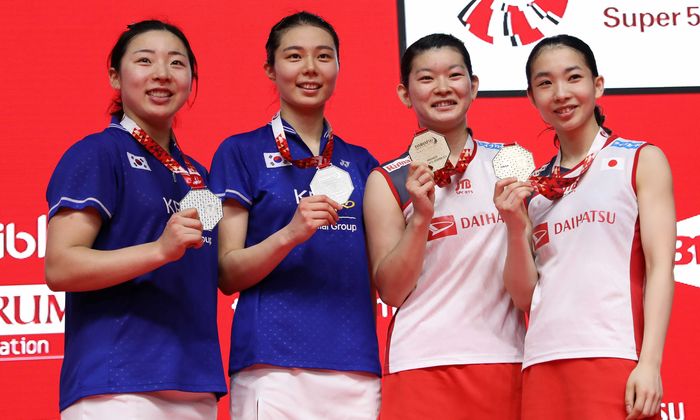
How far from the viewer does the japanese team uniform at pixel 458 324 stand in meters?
2.41

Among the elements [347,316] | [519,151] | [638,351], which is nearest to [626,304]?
[638,351]

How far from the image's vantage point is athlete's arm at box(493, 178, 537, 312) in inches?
90.5

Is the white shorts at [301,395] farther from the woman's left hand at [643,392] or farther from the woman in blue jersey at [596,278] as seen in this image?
the woman's left hand at [643,392]

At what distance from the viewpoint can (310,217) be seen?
2.29 m

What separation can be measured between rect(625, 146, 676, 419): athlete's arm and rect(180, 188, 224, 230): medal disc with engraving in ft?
3.62

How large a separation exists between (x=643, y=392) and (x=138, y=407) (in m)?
1.23

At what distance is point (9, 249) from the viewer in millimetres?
3660

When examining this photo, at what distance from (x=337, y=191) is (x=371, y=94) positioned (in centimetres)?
158

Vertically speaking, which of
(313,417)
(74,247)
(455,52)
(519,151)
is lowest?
(313,417)

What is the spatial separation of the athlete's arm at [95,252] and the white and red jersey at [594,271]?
0.95 metres

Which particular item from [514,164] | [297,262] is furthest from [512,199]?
[297,262]

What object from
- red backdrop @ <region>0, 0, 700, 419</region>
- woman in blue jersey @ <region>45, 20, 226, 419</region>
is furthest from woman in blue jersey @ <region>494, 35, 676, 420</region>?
red backdrop @ <region>0, 0, 700, 419</region>

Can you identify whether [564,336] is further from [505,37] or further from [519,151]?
[505,37]

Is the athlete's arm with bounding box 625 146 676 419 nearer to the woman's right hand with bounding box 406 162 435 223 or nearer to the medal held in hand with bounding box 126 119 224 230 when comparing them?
the woman's right hand with bounding box 406 162 435 223
